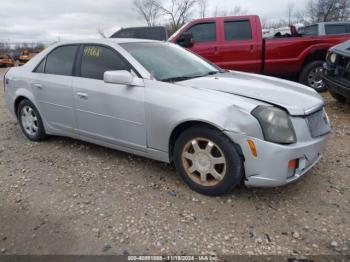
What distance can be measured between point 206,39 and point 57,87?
4.40 metres

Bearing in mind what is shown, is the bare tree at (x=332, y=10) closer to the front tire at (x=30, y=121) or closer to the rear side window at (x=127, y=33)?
the rear side window at (x=127, y=33)

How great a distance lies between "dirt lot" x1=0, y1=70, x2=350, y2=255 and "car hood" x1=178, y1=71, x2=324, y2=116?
0.84 m

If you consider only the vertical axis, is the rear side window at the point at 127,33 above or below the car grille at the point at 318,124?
above

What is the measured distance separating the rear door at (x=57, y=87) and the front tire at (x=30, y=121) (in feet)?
0.77

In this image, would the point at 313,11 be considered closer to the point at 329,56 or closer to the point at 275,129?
the point at 329,56

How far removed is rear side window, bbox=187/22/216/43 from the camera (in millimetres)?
7445

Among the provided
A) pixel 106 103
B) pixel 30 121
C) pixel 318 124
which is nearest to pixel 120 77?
pixel 106 103

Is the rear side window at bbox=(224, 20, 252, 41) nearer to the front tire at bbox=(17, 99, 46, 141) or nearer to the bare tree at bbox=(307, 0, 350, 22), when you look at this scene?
the front tire at bbox=(17, 99, 46, 141)

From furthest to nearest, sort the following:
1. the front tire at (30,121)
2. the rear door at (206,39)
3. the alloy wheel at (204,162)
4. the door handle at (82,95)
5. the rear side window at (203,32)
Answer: the rear side window at (203,32), the rear door at (206,39), the front tire at (30,121), the door handle at (82,95), the alloy wheel at (204,162)

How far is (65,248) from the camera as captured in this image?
2.39 meters

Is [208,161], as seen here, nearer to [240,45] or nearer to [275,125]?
[275,125]

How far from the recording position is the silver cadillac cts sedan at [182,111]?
269cm

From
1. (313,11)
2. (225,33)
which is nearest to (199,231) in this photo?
(225,33)

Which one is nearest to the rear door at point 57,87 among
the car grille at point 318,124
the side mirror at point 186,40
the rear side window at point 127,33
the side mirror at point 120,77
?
the side mirror at point 120,77
